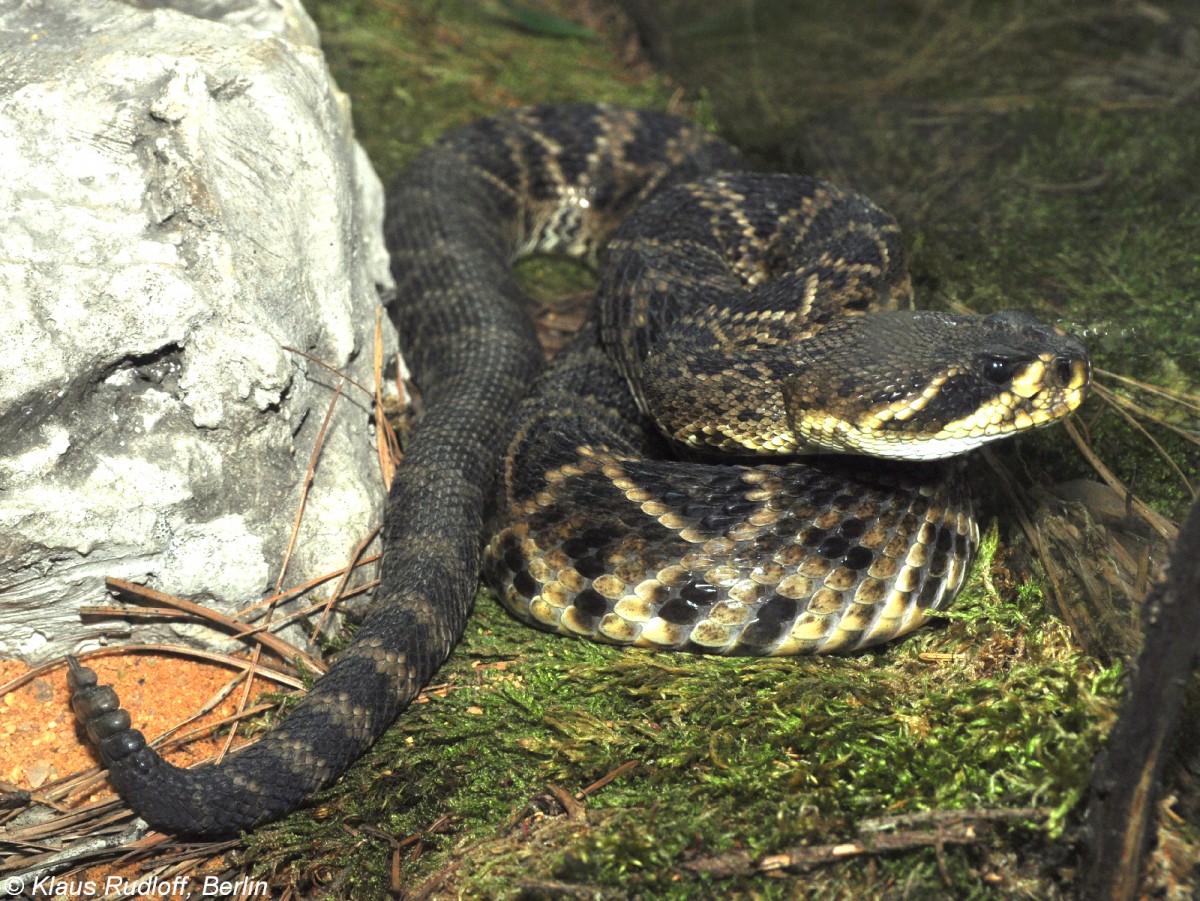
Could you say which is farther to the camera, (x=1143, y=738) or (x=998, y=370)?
(x=998, y=370)

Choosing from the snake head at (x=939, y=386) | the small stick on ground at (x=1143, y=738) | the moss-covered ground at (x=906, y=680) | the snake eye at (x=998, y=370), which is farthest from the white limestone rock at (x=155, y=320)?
the small stick on ground at (x=1143, y=738)

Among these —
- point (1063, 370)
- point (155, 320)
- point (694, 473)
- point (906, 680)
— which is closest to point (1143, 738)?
point (906, 680)

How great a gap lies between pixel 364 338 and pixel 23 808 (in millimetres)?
2278

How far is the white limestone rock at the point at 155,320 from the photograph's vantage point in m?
3.44

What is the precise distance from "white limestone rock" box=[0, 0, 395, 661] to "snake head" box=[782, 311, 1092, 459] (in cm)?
194

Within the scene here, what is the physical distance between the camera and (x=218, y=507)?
3725 mm

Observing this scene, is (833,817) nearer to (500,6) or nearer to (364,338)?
(364,338)

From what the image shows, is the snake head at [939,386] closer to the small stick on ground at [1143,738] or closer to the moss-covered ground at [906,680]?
the moss-covered ground at [906,680]

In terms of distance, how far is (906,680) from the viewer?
3.62 metres

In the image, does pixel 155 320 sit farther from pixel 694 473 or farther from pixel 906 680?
pixel 906 680

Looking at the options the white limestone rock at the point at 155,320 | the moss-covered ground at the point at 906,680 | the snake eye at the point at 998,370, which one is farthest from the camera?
the snake eye at the point at 998,370

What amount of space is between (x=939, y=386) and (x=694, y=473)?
96 cm

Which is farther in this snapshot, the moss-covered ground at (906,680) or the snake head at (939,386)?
the snake head at (939,386)

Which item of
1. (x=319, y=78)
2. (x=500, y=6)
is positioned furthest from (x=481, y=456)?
(x=500, y=6)
